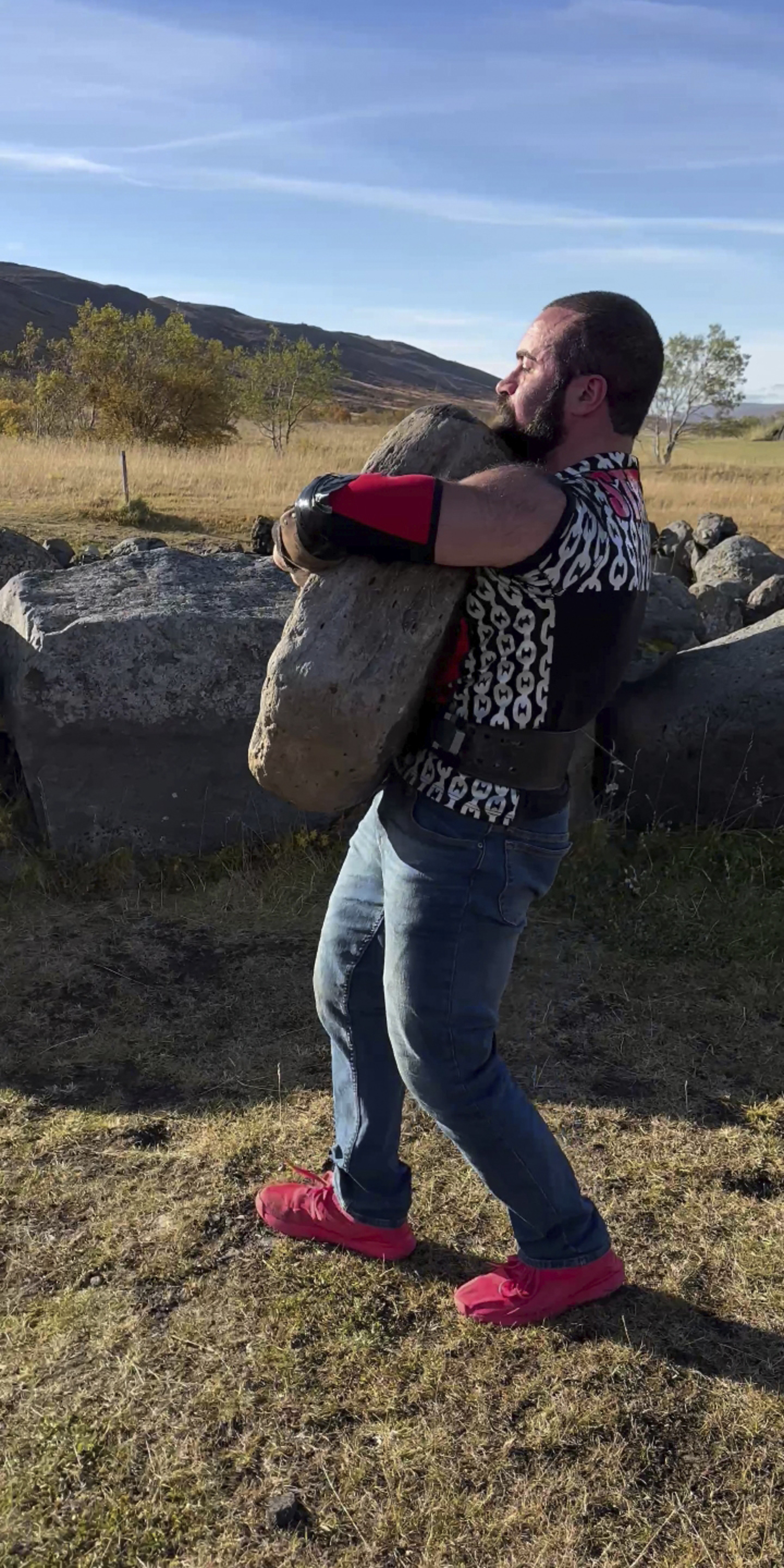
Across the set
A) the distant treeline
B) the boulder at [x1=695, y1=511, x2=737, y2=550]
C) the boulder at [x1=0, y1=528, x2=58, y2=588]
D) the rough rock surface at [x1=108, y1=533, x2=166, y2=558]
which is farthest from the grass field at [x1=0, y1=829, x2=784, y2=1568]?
the distant treeline

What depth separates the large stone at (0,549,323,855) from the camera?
16.0ft

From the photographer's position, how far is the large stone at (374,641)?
7.10 feet

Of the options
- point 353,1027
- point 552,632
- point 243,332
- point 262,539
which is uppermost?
point 243,332

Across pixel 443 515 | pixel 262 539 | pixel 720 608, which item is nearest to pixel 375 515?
pixel 443 515

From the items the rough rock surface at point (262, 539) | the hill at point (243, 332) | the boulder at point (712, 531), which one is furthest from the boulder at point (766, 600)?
the hill at point (243, 332)

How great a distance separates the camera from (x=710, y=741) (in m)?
5.15

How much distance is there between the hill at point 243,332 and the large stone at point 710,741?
95.8 metres

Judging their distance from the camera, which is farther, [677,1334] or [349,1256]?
[349,1256]

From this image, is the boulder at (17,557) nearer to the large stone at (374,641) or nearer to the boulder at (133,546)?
the boulder at (133,546)

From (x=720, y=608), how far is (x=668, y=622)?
1913mm

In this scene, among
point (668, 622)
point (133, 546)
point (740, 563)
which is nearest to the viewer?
point (668, 622)

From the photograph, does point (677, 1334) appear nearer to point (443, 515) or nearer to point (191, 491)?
point (443, 515)

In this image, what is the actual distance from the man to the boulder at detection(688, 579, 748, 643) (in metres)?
5.71

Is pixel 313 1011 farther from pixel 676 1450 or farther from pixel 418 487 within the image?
pixel 418 487
